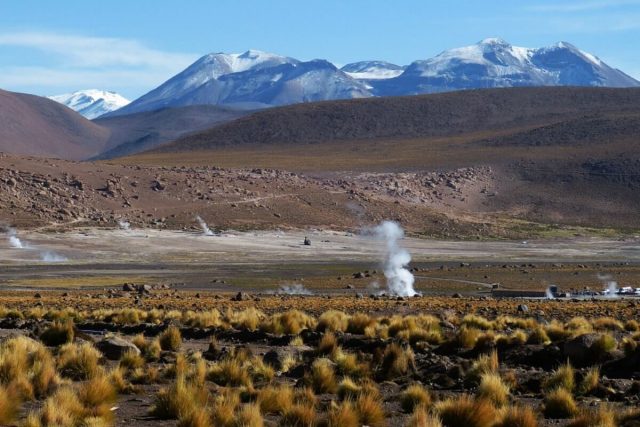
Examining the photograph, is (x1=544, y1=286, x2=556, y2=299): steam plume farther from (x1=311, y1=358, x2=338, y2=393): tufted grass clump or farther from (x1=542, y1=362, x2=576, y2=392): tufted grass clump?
→ (x1=311, y1=358, x2=338, y2=393): tufted grass clump

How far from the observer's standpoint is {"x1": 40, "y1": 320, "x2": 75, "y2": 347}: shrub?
2064 centimetres

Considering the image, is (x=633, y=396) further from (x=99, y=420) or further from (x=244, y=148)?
(x=244, y=148)

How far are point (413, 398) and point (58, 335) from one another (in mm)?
9335

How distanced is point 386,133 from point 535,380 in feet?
567

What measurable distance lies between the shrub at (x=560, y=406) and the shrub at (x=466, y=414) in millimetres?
1355

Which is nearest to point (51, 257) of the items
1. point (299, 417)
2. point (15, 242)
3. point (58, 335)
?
point (15, 242)

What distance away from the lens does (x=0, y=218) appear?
86.2 metres

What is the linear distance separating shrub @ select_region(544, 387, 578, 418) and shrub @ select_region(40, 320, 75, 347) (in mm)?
10394

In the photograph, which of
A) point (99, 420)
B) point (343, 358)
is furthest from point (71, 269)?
point (99, 420)

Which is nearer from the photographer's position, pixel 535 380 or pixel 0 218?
pixel 535 380

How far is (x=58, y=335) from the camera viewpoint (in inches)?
819

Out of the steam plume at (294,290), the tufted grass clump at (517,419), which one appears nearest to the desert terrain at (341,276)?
the tufted grass clump at (517,419)

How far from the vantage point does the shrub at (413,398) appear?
45.6 feet

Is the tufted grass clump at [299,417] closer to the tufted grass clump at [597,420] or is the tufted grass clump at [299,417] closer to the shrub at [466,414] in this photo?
the shrub at [466,414]
